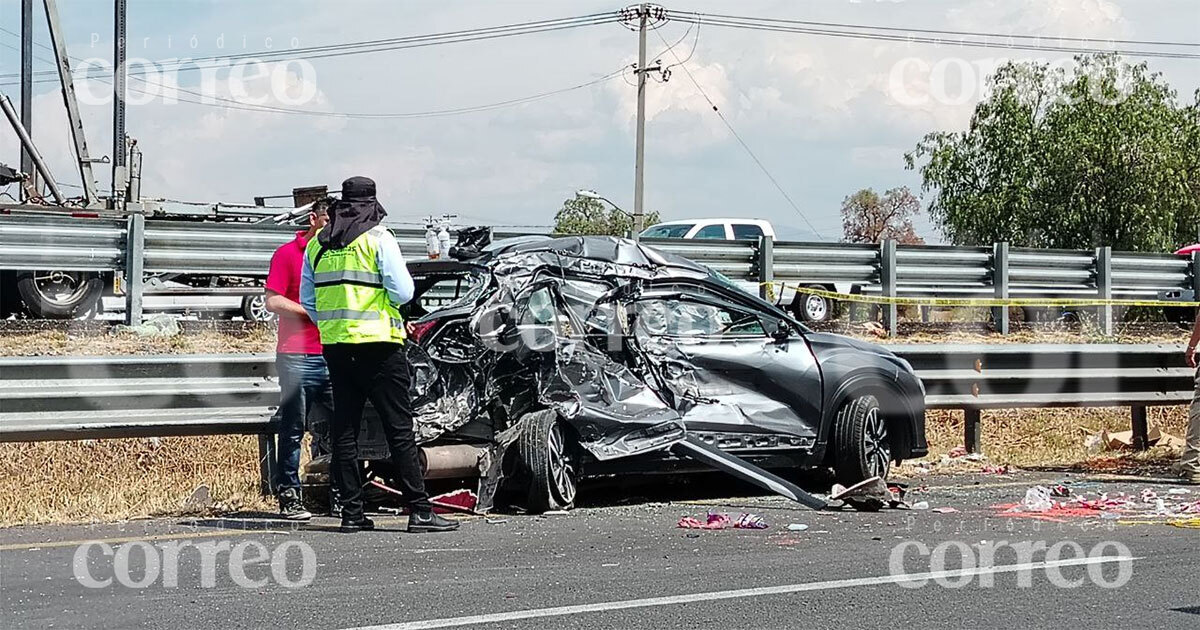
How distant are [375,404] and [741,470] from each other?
7.65ft

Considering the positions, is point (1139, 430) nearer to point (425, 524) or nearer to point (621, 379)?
point (621, 379)

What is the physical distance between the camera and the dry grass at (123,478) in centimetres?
868

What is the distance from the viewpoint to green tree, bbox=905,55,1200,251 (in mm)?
35844

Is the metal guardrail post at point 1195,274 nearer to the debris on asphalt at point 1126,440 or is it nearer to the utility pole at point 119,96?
the debris on asphalt at point 1126,440

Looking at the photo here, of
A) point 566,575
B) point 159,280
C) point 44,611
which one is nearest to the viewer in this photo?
point 44,611

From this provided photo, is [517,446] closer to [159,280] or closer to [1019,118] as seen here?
[159,280]

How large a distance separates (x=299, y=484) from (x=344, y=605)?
2.83 meters

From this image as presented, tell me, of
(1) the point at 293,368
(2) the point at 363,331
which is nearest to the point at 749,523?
(2) the point at 363,331

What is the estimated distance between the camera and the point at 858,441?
9359mm

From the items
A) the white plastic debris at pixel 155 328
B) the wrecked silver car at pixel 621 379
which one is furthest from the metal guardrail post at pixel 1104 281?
the white plastic debris at pixel 155 328

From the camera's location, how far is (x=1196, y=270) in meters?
19.0

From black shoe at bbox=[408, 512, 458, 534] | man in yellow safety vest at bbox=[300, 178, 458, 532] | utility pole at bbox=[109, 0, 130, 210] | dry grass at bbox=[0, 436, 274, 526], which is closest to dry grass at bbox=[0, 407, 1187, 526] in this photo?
dry grass at bbox=[0, 436, 274, 526]

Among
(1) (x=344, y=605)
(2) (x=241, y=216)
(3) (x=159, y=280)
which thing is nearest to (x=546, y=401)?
(1) (x=344, y=605)

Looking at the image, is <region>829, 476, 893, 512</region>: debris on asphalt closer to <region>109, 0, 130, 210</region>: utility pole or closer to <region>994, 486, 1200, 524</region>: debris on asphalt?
<region>994, 486, 1200, 524</region>: debris on asphalt
